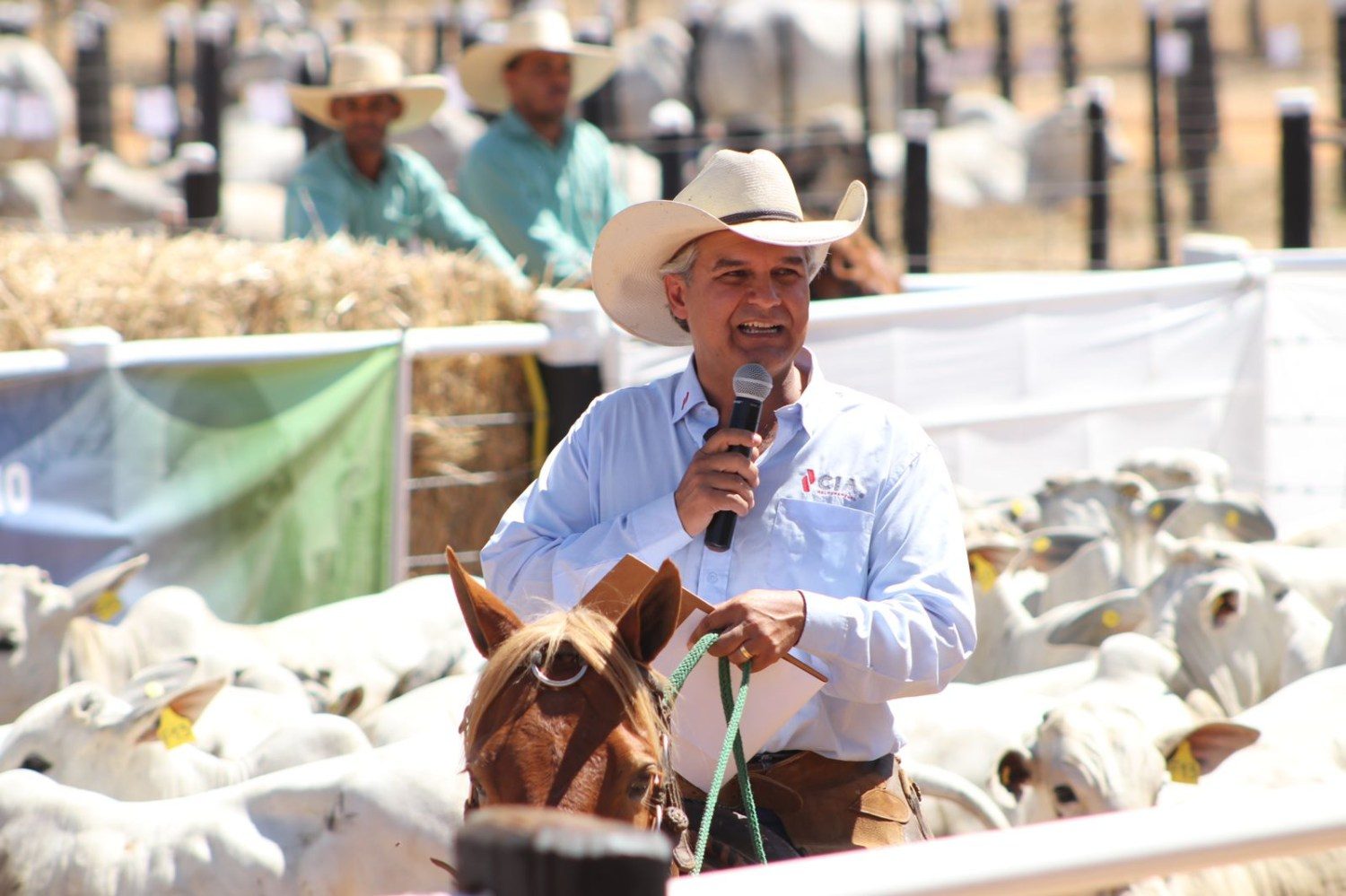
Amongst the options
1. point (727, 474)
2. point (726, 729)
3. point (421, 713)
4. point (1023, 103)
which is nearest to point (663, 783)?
point (726, 729)

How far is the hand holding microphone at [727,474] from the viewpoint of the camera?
2705 mm

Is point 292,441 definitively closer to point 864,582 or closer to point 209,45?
point 864,582

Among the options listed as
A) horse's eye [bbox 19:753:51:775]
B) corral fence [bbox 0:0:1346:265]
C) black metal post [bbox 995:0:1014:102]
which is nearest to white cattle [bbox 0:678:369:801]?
horse's eye [bbox 19:753:51:775]

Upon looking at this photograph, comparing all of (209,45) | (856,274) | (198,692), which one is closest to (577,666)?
(198,692)

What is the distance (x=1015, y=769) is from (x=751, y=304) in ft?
6.45

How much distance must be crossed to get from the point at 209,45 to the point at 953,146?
31.0 feet

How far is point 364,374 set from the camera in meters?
5.43

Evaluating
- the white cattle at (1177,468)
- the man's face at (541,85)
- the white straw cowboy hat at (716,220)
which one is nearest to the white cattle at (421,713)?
the white straw cowboy hat at (716,220)

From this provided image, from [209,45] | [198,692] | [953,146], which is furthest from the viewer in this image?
[953,146]

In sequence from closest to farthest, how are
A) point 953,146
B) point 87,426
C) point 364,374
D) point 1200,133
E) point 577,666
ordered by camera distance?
point 577,666
point 87,426
point 364,374
point 1200,133
point 953,146

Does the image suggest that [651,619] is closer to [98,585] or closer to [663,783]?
[663,783]

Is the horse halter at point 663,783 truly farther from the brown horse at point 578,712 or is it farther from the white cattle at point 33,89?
the white cattle at point 33,89

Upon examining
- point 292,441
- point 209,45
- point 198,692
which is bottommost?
point 198,692

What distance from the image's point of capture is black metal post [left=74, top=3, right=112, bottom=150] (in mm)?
21078
